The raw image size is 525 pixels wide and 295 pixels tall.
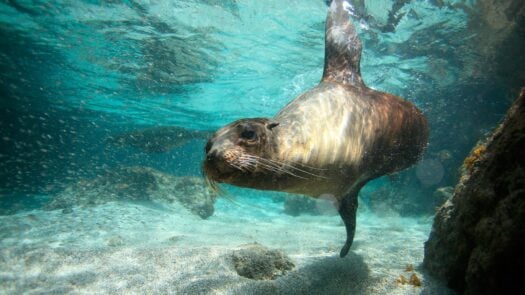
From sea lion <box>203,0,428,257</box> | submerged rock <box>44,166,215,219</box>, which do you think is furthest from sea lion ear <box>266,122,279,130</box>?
submerged rock <box>44,166,215,219</box>

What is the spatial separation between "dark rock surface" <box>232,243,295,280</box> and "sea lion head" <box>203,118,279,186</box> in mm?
2086

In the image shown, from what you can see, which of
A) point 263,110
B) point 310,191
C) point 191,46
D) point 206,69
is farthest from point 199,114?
point 310,191

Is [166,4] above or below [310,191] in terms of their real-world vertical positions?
above

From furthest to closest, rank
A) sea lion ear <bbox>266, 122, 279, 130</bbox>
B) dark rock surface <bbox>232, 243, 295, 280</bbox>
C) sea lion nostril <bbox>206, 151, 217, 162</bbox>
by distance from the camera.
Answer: dark rock surface <bbox>232, 243, 295, 280</bbox> → sea lion ear <bbox>266, 122, 279, 130</bbox> → sea lion nostril <bbox>206, 151, 217, 162</bbox>

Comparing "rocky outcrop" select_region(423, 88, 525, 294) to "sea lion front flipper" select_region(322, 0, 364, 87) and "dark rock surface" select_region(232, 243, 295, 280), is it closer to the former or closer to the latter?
"sea lion front flipper" select_region(322, 0, 364, 87)

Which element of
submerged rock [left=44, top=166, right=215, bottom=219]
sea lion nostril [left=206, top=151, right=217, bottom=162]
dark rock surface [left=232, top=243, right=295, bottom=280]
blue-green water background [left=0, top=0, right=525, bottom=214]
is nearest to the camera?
sea lion nostril [left=206, top=151, right=217, bottom=162]

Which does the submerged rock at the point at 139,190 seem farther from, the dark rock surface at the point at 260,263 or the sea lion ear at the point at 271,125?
the sea lion ear at the point at 271,125

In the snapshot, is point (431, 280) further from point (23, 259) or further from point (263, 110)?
point (263, 110)

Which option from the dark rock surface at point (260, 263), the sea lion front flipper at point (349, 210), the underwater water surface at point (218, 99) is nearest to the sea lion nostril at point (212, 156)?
the underwater water surface at point (218, 99)

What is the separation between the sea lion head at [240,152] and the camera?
1.99 meters

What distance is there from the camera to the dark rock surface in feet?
12.4

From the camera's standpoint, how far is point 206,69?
Result: 16.4 meters

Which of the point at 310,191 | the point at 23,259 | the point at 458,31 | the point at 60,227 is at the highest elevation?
the point at 458,31

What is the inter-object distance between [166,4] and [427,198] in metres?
16.3
